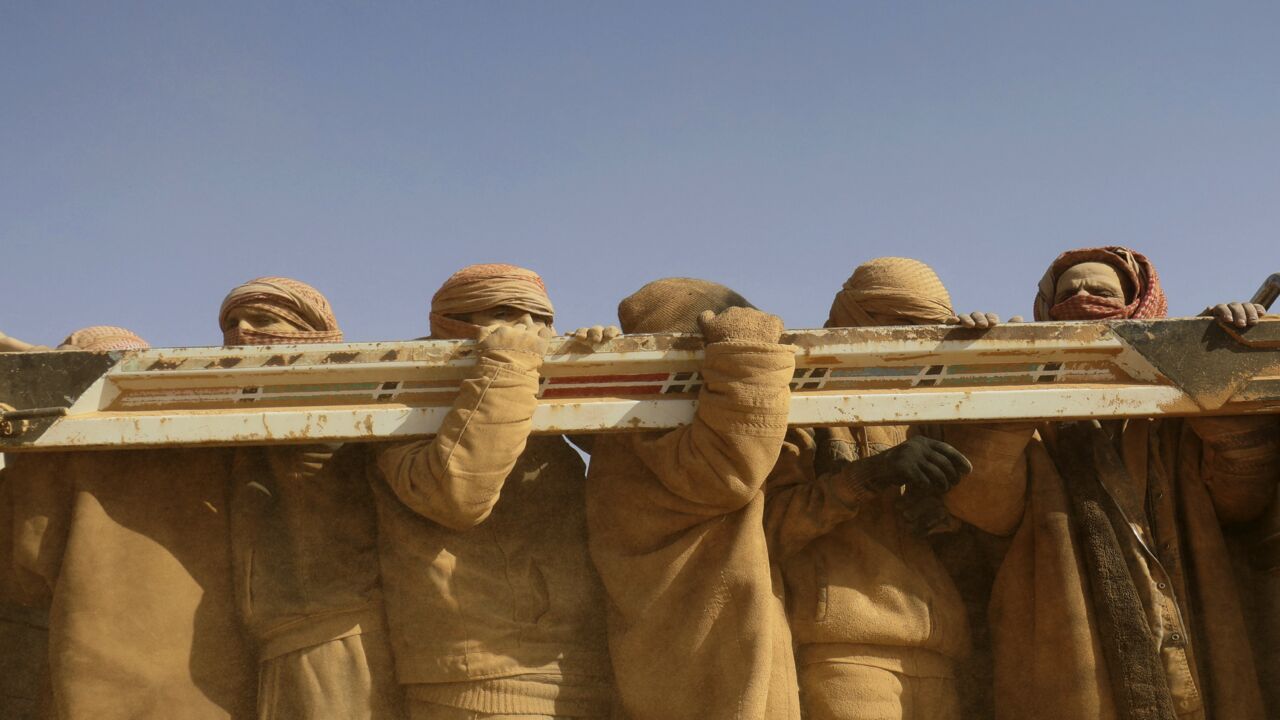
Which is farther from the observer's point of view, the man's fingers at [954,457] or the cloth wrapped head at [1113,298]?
the cloth wrapped head at [1113,298]

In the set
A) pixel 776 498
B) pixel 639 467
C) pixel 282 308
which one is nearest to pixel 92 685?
pixel 282 308

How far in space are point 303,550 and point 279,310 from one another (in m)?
1.03

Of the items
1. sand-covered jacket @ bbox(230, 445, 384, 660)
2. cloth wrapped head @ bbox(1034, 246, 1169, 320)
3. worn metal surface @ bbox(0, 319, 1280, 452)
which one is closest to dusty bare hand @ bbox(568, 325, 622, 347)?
worn metal surface @ bbox(0, 319, 1280, 452)

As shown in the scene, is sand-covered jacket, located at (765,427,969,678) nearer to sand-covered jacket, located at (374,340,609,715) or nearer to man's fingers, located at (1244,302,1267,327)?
sand-covered jacket, located at (374,340,609,715)

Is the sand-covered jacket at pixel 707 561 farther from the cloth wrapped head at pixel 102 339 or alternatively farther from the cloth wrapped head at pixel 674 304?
the cloth wrapped head at pixel 102 339

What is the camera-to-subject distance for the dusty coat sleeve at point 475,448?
14.3 feet

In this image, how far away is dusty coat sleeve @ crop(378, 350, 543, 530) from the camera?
435cm

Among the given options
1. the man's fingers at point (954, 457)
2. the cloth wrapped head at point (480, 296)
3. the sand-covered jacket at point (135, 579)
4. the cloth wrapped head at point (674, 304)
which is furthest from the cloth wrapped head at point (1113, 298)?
the sand-covered jacket at point (135, 579)

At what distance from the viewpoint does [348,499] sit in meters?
4.86

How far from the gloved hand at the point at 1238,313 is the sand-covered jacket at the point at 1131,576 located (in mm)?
387

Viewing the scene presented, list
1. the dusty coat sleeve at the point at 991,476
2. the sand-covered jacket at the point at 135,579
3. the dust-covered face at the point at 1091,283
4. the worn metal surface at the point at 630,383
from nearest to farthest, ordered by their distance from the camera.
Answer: the worn metal surface at the point at 630,383
the sand-covered jacket at the point at 135,579
the dusty coat sleeve at the point at 991,476
the dust-covered face at the point at 1091,283

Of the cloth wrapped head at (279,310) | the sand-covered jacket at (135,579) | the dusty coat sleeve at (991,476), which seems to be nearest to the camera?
the sand-covered jacket at (135,579)

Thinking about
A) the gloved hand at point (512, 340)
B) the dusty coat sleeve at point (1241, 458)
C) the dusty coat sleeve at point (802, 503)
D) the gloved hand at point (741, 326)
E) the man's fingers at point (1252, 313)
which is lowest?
the dusty coat sleeve at point (802, 503)

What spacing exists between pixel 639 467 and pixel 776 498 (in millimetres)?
564
